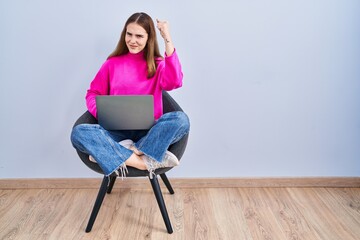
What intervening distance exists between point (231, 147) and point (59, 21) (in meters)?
1.11

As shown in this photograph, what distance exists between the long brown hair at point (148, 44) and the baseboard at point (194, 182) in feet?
2.20

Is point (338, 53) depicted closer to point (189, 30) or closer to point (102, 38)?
point (189, 30)

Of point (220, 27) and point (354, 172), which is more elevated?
point (220, 27)

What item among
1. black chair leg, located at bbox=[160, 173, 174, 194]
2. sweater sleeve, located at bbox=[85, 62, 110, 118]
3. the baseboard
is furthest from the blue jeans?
the baseboard

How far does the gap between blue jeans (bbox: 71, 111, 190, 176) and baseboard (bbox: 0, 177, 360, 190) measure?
1.86ft

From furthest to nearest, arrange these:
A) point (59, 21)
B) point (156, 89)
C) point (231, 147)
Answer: point (231, 147) → point (59, 21) → point (156, 89)

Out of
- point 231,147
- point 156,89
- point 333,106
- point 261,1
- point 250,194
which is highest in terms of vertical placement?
point 261,1

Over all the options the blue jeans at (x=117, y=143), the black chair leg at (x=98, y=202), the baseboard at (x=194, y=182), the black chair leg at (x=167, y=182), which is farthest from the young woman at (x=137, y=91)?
the baseboard at (x=194, y=182)

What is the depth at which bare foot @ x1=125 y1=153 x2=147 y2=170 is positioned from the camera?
174 cm

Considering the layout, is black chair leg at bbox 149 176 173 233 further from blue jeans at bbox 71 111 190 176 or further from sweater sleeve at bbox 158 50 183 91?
sweater sleeve at bbox 158 50 183 91

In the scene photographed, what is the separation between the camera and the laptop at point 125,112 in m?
1.75

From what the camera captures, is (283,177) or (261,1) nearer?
(261,1)

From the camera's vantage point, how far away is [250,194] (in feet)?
7.30

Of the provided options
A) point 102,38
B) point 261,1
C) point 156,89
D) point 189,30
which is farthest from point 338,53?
point 102,38
